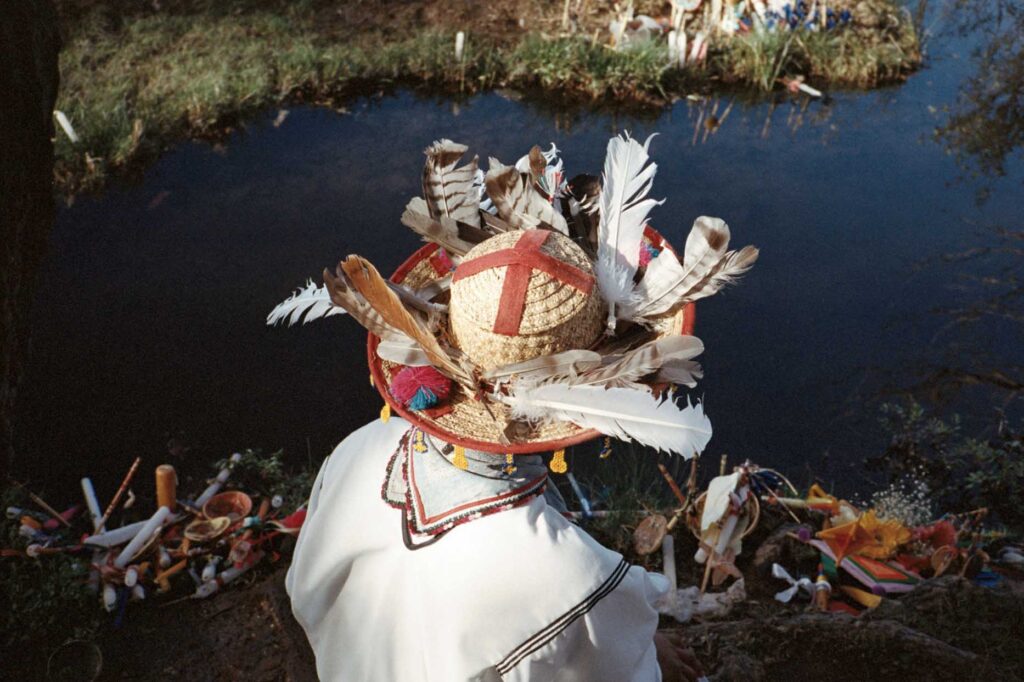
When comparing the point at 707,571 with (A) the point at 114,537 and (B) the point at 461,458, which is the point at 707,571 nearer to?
(B) the point at 461,458

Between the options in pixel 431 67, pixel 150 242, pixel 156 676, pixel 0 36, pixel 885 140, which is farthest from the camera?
pixel 431 67

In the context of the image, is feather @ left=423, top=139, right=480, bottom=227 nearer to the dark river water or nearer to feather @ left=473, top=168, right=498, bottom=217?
feather @ left=473, top=168, right=498, bottom=217

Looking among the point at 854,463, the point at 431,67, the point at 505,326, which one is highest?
the point at 505,326

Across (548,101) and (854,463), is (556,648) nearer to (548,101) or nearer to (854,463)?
(854,463)

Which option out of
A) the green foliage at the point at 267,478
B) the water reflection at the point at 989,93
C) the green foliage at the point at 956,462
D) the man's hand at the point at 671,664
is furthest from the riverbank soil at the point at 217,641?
the water reflection at the point at 989,93

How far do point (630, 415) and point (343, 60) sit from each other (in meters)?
6.56

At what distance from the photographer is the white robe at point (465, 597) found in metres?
1.80

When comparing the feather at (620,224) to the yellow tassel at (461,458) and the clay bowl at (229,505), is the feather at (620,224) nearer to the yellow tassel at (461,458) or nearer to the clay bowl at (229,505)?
the yellow tassel at (461,458)

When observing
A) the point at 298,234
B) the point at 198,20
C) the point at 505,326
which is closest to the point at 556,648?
the point at 505,326

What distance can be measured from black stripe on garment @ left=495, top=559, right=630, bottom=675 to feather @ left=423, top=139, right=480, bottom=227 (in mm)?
935

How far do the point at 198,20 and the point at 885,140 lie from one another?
251 inches

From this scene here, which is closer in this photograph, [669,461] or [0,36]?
[0,36]

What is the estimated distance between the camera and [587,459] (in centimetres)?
444

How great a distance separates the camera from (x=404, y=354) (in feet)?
6.07
